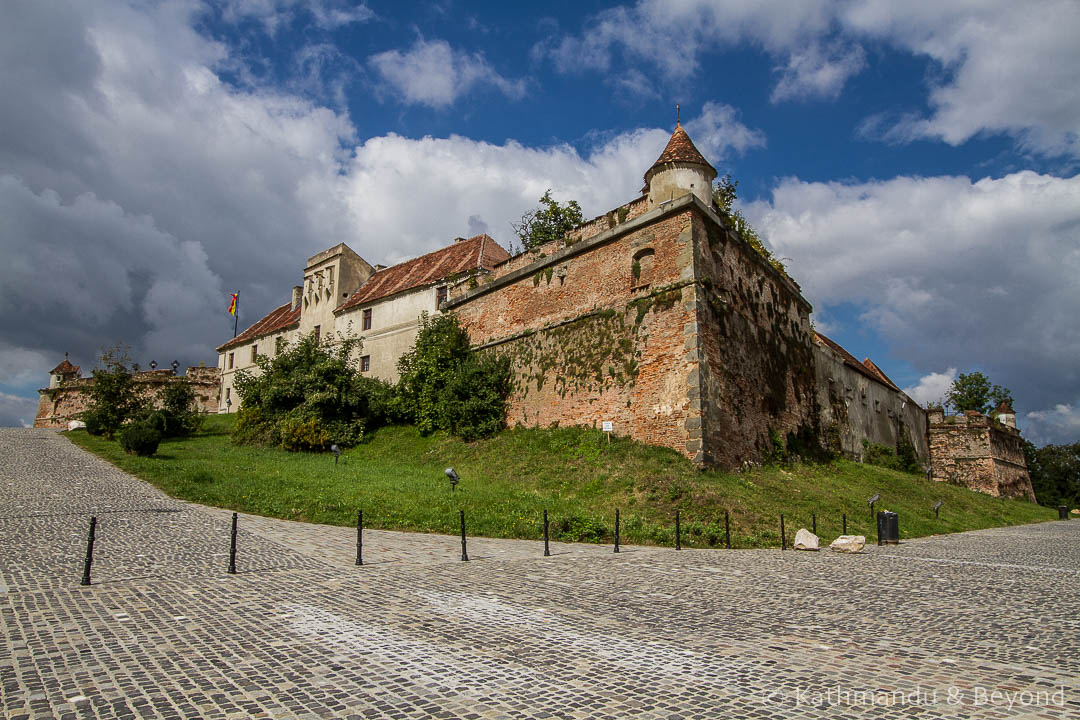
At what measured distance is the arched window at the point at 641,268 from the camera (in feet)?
61.7

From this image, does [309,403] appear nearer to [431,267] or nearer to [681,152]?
[431,267]

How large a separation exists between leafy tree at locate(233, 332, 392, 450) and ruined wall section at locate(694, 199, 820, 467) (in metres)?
15.1

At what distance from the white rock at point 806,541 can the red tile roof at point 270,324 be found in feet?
117

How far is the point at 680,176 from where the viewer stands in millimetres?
19234

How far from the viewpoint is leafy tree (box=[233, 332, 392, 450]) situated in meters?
25.2

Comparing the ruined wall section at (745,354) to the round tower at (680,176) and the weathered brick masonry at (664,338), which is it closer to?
the weathered brick masonry at (664,338)

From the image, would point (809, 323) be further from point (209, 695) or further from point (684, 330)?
point (209, 695)

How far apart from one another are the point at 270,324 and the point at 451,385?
86.0 ft

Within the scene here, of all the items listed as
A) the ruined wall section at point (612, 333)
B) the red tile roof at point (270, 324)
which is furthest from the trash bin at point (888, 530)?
the red tile roof at point (270, 324)

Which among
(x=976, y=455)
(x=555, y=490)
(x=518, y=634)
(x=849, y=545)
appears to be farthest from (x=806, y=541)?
(x=976, y=455)

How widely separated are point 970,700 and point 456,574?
568cm

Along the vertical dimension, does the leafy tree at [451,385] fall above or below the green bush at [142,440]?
above

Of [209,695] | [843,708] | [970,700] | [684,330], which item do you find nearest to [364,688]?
[209,695]

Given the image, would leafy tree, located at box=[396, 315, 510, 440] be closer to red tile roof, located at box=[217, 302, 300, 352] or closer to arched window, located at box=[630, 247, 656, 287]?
arched window, located at box=[630, 247, 656, 287]
